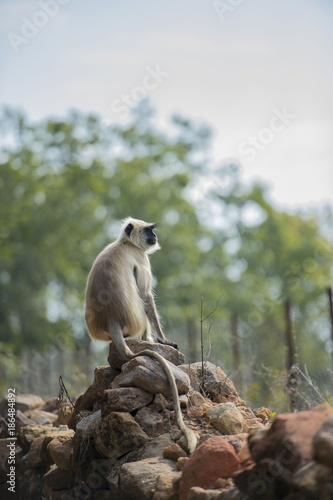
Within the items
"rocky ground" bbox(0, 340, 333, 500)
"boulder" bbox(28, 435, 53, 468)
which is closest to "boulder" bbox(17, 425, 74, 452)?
"rocky ground" bbox(0, 340, 333, 500)

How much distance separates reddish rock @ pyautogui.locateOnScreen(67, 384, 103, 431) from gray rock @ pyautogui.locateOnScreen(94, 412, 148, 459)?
77cm

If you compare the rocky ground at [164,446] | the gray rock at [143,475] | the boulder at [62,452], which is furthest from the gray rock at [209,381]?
the boulder at [62,452]

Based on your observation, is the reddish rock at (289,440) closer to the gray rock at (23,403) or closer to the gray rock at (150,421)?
the gray rock at (150,421)

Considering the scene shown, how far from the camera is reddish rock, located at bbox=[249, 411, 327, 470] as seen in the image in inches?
137

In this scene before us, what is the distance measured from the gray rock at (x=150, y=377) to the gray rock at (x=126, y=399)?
58 millimetres

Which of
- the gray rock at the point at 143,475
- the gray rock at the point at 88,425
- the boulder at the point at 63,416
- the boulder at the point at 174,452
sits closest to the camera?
the gray rock at the point at 143,475

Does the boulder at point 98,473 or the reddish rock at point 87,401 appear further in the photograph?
the reddish rock at point 87,401

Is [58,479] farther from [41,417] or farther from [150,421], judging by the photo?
[41,417]

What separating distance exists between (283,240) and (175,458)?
88.0 feet

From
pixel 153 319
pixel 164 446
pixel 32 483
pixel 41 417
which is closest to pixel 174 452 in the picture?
pixel 164 446

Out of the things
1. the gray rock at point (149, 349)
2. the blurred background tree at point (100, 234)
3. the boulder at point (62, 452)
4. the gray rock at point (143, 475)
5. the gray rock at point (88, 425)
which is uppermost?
the blurred background tree at point (100, 234)

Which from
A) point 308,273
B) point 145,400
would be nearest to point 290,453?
point 145,400

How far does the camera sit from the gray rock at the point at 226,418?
197 inches

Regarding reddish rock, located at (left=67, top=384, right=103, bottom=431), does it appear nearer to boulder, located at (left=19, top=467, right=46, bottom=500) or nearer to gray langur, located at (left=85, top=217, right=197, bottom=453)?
gray langur, located at (left=85, top=217, right=197, bottom=453)
